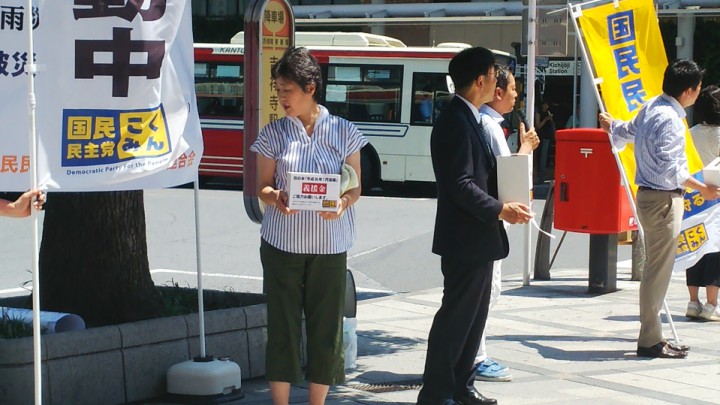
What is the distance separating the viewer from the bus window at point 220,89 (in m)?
22.7

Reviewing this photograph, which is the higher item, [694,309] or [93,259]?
[93,259]

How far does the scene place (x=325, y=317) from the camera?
5.44 m

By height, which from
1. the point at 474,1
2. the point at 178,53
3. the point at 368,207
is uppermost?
the point at 474,1

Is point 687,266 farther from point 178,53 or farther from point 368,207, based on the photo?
point 368,207

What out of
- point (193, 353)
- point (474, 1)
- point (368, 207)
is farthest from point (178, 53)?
point (474, 1)

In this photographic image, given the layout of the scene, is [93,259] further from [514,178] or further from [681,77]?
[681,77]

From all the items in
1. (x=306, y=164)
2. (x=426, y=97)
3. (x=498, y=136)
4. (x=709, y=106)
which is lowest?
(x=306, y=164)

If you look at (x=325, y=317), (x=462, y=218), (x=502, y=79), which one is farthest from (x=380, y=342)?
(x=325, y=317)

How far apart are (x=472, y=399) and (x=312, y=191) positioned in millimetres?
1623

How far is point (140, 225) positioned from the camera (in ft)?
22.5

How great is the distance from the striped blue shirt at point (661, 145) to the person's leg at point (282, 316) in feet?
9.32

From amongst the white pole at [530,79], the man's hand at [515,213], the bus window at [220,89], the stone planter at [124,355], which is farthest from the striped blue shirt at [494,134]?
the bus window at [220,89]

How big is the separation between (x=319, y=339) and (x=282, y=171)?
2.67 feet

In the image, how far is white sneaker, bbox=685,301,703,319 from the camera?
891 centimetres
